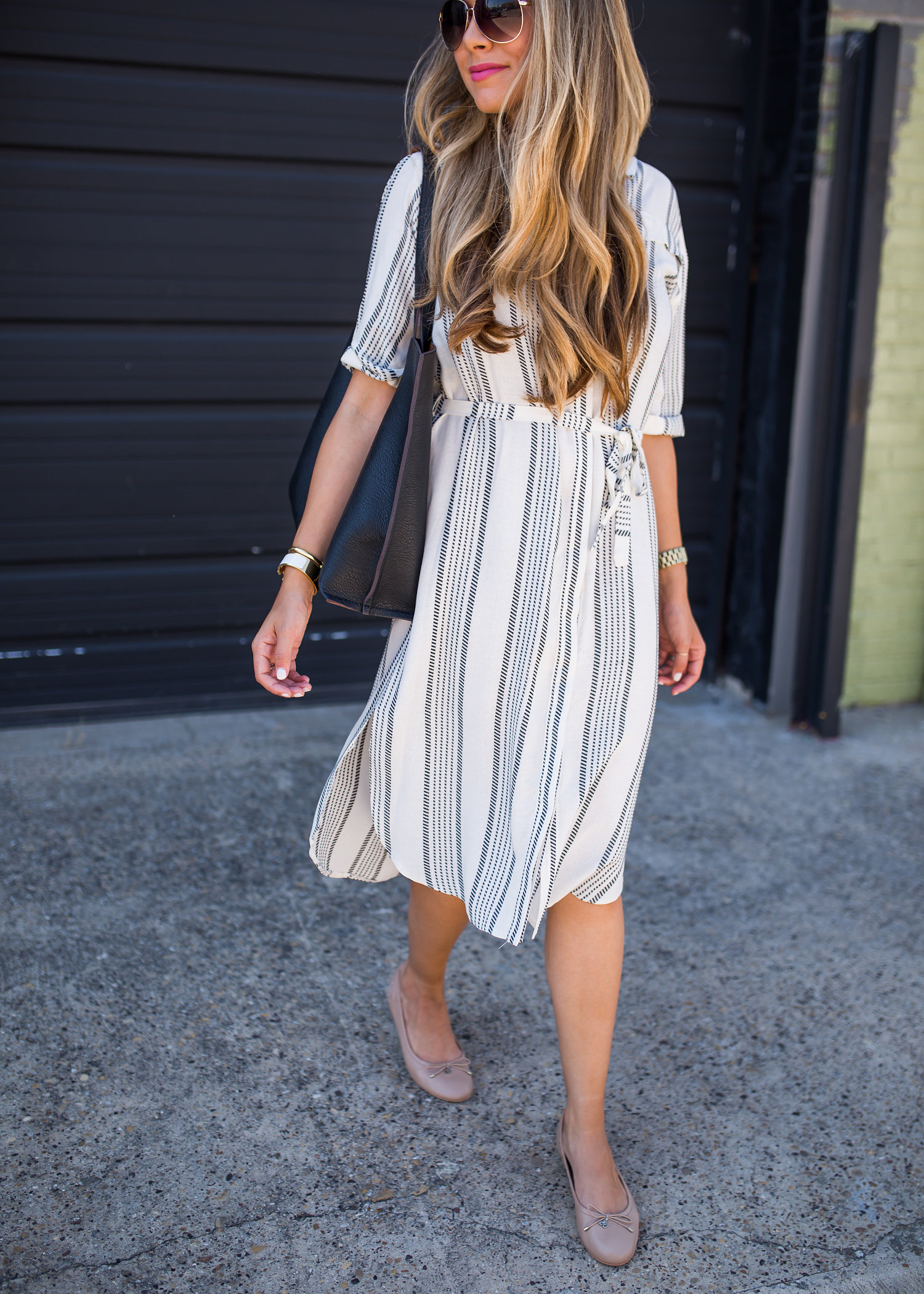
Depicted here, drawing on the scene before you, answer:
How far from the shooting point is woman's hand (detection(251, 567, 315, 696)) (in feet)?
5.65

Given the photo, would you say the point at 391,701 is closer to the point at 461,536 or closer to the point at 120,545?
the point at 461,536

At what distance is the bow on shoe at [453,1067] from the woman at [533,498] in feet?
1.00

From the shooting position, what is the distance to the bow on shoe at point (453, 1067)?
210cm

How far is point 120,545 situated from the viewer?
3.70 meters

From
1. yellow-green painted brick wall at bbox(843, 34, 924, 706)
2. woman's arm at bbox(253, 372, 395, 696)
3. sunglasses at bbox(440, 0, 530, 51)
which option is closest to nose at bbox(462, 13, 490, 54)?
sunglasses at bbox(440, 0, 530, 51)

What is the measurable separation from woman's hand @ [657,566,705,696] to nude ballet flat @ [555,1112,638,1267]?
867 millimetres

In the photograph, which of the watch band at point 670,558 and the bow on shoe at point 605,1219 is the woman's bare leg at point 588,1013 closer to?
the bow on shoe at point 605,1219

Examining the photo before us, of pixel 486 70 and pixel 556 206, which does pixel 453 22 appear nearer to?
pixel 486 70

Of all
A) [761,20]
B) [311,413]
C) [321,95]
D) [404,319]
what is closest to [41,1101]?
[404,319]

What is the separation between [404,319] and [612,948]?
1.06 meters

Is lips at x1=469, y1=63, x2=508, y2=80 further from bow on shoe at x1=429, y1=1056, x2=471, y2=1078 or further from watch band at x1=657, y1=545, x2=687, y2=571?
bow on shoe at x1=429, y1=1056, x2=471, y2=1078

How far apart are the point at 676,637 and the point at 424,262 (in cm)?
78

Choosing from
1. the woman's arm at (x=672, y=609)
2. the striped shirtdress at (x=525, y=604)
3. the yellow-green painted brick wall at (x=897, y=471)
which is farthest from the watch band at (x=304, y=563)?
the yellow-green painted brick wall at (x=897, y=471)

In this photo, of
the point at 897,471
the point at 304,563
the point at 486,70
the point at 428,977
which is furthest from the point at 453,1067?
the point at 897,471
